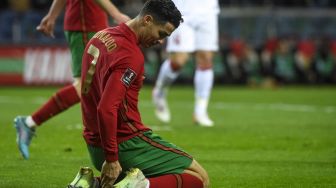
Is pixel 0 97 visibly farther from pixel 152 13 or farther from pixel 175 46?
pixel 152 13

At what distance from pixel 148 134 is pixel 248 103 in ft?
35.0

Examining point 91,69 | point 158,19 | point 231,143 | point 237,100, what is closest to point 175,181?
point 91,69

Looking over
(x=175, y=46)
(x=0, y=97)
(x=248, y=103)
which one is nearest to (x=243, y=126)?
(x=175, y=46)

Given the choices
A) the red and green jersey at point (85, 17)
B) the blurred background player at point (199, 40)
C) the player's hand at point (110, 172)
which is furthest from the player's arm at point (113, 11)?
the blurred background player at point (199, 40)

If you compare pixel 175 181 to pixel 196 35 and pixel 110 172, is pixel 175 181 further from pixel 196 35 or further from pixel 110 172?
pixel 196 35

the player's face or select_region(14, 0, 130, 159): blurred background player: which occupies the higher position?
the player's face

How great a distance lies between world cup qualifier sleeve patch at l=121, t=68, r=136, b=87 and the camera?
5638mm

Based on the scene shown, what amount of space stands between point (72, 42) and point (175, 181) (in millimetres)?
3263

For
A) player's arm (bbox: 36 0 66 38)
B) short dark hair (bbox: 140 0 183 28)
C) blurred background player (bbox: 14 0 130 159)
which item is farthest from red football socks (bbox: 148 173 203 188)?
player's arm (bbox: 36 0 66 38)

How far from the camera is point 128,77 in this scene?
5.66m

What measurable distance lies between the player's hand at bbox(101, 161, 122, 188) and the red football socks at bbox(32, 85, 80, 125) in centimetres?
289

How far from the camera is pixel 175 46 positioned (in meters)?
12.2

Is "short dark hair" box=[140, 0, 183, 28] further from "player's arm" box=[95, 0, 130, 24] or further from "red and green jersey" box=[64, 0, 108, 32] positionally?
"red and green jersey" box=[64, 0, 108, 32]

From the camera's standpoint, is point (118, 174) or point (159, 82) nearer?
point (118, 174)
